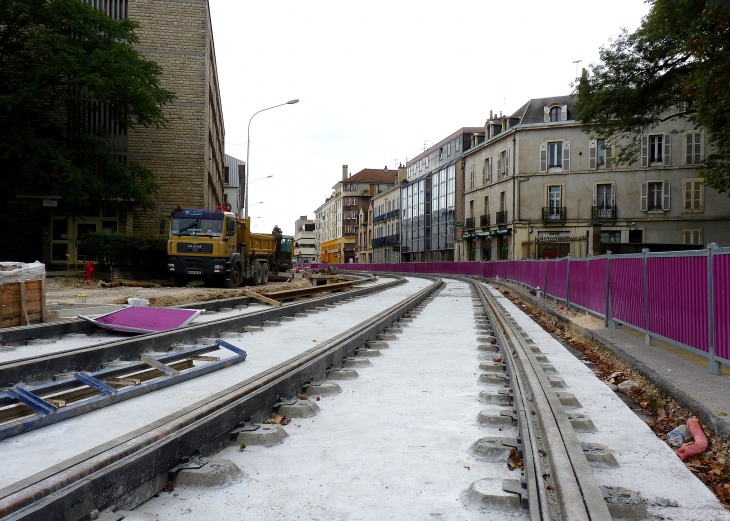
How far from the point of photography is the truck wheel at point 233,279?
2017 cm

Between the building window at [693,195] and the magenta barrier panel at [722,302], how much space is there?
140 feet

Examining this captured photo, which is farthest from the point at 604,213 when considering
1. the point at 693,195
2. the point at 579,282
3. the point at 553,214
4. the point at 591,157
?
the point at 579,282

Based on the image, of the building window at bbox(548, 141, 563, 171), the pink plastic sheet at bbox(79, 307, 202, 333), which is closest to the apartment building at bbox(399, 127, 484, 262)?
the building window at bbox(548, 141, 563, 171)

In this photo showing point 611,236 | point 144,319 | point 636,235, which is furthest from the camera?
point 611,236

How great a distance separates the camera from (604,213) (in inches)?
1804

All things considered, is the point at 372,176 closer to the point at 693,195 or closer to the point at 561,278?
the point at 693,195

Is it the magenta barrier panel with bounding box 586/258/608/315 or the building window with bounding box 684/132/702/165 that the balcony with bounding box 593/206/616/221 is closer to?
the building window with bounding box 684/132/702/165

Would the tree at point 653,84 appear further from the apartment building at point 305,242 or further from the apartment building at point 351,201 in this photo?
the apartment building at point 305,242

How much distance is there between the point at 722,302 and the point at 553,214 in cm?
4358

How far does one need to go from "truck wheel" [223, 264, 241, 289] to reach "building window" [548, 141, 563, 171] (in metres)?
33.4

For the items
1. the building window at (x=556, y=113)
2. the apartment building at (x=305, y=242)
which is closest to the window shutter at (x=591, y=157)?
the building window at (x=556, y=113)

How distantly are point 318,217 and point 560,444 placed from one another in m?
139

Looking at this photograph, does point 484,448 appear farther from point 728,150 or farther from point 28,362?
point 728,150

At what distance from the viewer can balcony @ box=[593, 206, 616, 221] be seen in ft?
149
